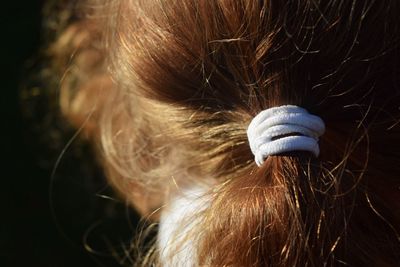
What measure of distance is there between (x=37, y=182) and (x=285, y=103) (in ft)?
3.80

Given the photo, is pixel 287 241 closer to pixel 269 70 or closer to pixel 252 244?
Answer: pixel 252 244

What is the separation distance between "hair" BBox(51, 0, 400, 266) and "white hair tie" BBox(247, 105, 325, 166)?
1 centimetres

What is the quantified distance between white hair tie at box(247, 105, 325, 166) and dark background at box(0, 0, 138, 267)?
1.05 m

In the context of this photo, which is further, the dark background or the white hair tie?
the dark background

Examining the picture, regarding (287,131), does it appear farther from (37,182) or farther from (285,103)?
(37,182)

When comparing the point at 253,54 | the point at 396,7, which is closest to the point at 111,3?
the point at 253,54

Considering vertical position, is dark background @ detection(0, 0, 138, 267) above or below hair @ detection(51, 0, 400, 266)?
below

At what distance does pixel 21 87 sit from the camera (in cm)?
168

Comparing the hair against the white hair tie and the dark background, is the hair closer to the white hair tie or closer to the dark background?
the white hair tie

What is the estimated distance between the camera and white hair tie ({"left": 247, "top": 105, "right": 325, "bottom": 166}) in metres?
0.67

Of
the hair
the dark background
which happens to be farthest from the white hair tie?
the dark background

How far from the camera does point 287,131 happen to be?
2.19 ft

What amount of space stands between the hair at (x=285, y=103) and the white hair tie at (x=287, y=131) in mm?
13

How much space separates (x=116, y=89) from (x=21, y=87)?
2.20ft
